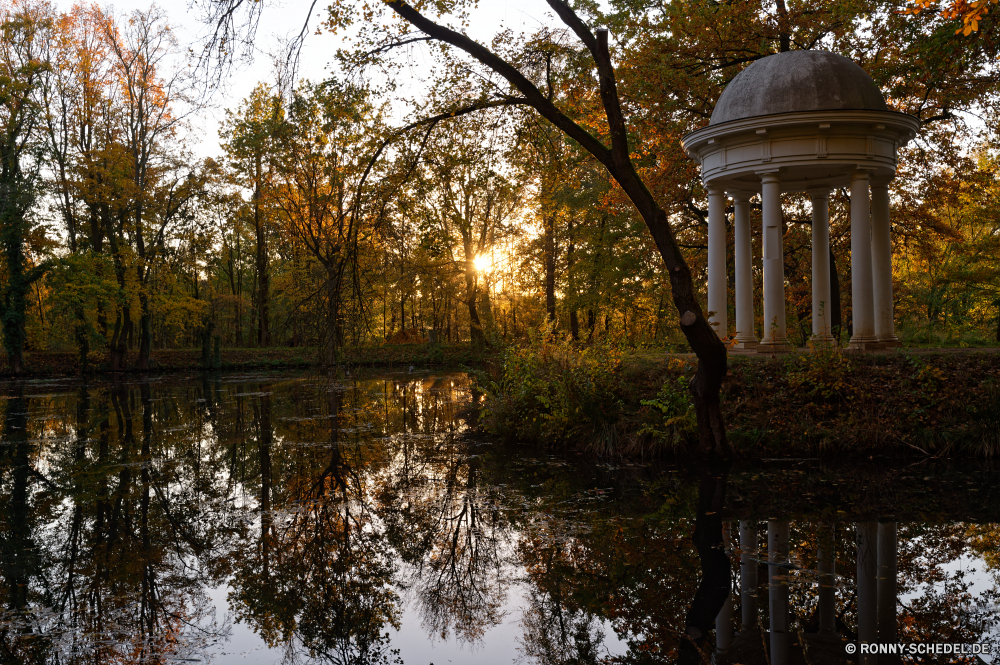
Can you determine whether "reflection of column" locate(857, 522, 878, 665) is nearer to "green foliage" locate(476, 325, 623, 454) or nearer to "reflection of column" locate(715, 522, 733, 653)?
"reflection of column" locate(715, 522, 733, 653)

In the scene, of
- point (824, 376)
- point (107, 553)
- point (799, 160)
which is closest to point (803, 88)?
point (799, 160)

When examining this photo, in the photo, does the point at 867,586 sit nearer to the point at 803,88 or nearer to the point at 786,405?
the point at 786,405

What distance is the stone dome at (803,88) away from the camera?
12984 mm

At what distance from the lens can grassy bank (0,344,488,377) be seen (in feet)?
117

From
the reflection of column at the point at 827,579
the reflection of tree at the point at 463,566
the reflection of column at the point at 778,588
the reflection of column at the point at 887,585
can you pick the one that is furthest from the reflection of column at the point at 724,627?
the reflection of tree at the point at 463,566

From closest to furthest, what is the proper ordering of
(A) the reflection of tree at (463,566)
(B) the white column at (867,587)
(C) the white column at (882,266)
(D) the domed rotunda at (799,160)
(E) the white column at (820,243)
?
(B) the white column at (867,587), (A) the reflection of tree at (463,566), (D) the domed rotunda at (799,160), (C) the white column at (882,266), (E) the white column at (820,243)

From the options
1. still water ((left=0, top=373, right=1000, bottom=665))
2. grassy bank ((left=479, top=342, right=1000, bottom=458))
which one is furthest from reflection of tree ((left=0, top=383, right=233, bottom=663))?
grassy bank ((left=479, top=342, right=1000, bottom=458))

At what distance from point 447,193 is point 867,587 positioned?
824 cm

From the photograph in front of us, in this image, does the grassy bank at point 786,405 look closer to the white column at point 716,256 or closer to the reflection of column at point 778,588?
the white column at point 716,256

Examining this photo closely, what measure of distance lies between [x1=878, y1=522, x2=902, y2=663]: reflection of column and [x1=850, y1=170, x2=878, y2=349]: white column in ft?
26.0

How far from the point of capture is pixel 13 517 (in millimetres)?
8000

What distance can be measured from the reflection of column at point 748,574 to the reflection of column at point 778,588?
11cm

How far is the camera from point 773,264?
46.6 ft

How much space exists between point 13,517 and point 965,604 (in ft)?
31.0
